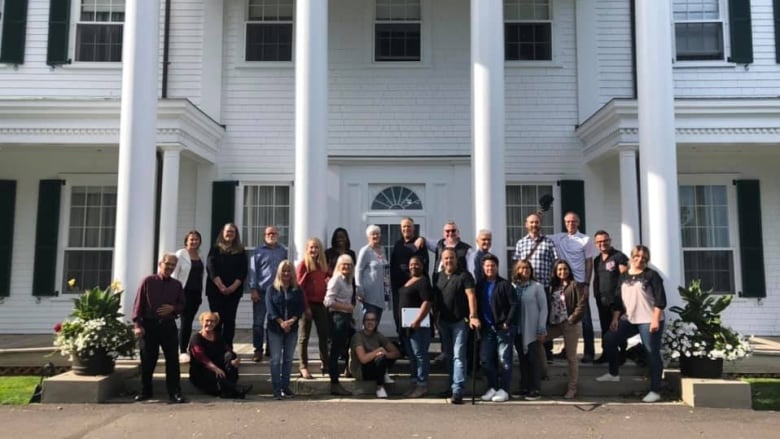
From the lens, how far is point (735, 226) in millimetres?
11078

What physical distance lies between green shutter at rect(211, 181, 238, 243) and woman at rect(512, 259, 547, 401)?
6.07 metres

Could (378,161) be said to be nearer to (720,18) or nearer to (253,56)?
(253,56)

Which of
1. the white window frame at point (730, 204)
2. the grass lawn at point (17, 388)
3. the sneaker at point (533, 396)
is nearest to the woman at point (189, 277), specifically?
the grass lawn at point (17, 388)

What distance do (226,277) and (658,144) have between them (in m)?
5.68

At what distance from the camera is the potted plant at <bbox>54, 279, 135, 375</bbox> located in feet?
22.0

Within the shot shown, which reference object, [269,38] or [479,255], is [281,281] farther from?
[269,38]

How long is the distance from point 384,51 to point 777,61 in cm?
734

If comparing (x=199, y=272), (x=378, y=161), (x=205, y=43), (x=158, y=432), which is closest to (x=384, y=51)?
(x=378, y=161)

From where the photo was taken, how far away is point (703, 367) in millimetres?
6777

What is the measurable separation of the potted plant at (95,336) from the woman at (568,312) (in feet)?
16.2

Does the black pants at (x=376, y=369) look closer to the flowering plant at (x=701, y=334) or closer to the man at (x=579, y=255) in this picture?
the man at (x=579, y=255)

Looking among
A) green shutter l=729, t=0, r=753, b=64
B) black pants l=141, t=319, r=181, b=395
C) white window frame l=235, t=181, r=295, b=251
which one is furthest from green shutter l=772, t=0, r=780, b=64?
black pants l=141, t=319, r=181, b=395

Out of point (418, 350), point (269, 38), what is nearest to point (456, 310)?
point (418, 350)

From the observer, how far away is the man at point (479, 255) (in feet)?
22.6
